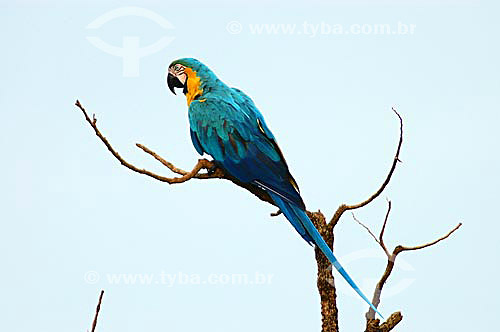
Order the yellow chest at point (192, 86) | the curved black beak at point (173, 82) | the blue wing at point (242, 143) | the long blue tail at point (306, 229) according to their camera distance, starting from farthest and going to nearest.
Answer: the curved black beak at point (173, 82)
the yellow chest at point (192, 86)
the blue wing at point (242, 143)
the long blue tail at point (306, 229)

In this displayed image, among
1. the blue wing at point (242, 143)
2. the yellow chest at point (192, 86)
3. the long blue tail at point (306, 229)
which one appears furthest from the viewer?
the yellow chest at point (192, 86)

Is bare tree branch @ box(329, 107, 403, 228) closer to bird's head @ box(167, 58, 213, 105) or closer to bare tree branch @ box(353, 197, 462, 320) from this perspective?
bare tree branch @ box(353, 197, 462, 320)

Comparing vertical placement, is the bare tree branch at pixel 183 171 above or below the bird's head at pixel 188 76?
below

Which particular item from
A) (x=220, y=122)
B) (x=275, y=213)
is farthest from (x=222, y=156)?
(x=275, y=213)

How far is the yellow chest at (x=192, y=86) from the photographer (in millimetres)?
2521

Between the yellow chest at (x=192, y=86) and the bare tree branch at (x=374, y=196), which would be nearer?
the bare tree branch at (x=374, y=196)

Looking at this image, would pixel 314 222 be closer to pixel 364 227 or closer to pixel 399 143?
pixel 364 227

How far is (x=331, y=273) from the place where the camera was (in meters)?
2.12

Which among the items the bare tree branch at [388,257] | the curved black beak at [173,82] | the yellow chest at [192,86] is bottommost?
the bare tree branch at [388,257]

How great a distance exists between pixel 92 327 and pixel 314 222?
91cm

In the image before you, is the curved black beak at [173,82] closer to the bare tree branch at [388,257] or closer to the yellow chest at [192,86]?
the yellow chest at [192,86]

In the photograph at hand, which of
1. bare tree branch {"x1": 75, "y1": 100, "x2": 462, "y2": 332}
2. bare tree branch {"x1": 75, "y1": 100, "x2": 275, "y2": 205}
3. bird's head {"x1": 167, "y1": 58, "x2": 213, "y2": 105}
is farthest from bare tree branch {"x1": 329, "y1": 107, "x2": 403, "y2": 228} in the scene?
bird's head {"x1": 167, "y1": 58, "x2": 213, "y2": 105}

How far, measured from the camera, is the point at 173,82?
2666 millimetres

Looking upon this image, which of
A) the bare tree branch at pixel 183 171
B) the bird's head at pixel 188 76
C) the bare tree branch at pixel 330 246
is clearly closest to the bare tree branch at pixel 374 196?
the bare tree branch at pixel 330 246
